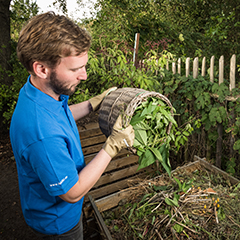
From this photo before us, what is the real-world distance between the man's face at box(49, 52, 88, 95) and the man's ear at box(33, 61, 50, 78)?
0.09ft

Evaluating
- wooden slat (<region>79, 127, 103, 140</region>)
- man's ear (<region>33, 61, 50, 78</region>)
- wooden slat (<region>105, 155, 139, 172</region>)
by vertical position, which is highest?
man's ear (<region>33, 61, 50, 78</region>)

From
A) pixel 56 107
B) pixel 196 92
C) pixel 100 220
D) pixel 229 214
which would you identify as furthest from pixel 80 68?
pixel 196 92

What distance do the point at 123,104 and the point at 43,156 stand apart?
66 cm

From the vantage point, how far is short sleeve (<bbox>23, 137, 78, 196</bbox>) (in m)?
0.87

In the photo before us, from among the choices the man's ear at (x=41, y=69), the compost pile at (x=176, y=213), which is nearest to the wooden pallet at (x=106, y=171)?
the compost pile at (x=176, y=213)

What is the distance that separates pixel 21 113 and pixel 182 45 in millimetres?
5107

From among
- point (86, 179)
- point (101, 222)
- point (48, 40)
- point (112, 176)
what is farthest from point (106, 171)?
point (48, 40)

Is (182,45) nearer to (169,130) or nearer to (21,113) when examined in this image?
(169,130)

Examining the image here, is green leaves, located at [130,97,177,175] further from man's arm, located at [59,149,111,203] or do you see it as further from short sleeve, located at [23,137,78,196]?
short sleeve, located at [23,137,78,196]

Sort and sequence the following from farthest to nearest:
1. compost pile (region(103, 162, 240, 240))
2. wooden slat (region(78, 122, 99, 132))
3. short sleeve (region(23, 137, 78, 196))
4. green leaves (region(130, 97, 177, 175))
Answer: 1. wooden slat (region(78, 122, 99, 132))
2. compost pile (region(103, 162, 240, 240))
3. green leaves (region(130, 97, 177, 175))
4. short sleeve (region(23, 137, 78, 196))

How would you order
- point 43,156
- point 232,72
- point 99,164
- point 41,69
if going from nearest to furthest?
1. point 43,156
2. point 41,69
3. point 99,164
4. point 232,72

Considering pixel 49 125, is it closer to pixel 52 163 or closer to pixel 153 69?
pixel 52 163

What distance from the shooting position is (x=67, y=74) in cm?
101

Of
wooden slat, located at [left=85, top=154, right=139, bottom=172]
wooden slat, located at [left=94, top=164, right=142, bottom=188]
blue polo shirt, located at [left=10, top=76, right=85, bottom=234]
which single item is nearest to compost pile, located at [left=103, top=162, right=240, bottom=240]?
wooden slat, located at [left=94, top=164, right=142, bottom=188]
